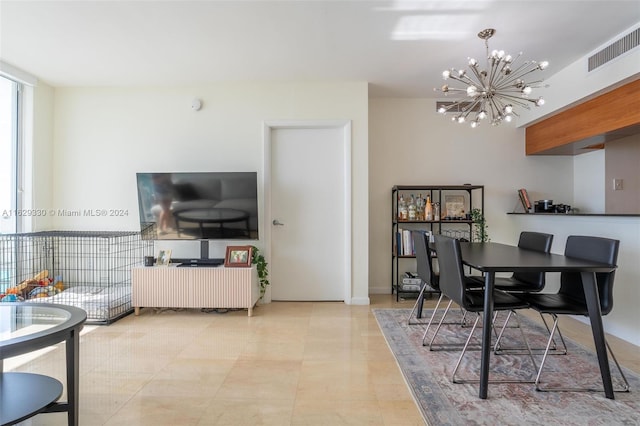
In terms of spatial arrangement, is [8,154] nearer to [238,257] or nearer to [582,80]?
[238,257]

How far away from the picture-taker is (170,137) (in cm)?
409

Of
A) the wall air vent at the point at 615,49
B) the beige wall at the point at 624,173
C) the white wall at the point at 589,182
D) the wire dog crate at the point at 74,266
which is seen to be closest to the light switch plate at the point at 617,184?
the beige wall at the point at 624,173

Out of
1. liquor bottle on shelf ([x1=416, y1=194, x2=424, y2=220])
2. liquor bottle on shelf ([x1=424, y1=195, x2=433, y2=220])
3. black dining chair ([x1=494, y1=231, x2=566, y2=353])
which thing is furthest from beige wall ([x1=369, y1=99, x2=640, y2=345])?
black dining chair ([x1=494, y1=231, x2=566, y2=353])

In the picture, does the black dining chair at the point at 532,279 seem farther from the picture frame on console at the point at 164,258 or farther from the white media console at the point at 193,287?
the picture frame on console at the point at 164,258

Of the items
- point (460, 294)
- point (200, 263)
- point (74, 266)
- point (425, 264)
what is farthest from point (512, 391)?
point (74, 266)

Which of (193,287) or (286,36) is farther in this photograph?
(193,287)

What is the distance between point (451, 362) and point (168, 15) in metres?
3.42

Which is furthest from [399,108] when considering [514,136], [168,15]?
[168,15]

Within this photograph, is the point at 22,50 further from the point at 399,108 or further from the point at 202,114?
the point at 399,108

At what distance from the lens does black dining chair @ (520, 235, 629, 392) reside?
210cm

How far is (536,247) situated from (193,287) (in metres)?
3.31

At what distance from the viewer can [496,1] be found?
2475 millimetres

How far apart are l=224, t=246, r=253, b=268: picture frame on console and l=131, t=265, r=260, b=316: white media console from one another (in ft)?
0.36

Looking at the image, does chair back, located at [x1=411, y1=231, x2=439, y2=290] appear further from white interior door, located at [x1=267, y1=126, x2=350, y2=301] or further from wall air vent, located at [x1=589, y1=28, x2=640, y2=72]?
wall air vent, located at [x1=589, y1=28, x2=640, y2=72]
